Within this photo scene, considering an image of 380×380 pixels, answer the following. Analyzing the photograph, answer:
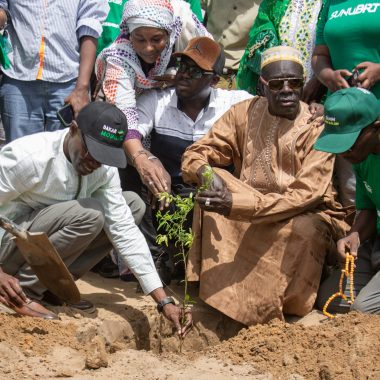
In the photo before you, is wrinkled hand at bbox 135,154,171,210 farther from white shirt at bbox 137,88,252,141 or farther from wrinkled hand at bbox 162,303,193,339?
wrinkled hand at bbox 162,303,193,339

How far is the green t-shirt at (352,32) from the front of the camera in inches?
231

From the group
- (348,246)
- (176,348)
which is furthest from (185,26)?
(176,348)

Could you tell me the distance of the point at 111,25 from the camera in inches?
285

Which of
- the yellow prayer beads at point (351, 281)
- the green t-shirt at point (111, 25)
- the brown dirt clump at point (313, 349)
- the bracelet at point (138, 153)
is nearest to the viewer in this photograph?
the brown dirt clump at point (313, 349)

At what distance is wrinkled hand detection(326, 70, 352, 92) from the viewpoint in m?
5.93

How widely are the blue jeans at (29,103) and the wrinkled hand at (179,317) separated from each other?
187 centimetres

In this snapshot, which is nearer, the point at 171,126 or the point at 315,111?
the point at 315,111

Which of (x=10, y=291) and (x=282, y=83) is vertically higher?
(x=282, y=83)

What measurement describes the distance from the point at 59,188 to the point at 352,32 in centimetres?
216

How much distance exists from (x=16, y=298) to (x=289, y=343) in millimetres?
1647

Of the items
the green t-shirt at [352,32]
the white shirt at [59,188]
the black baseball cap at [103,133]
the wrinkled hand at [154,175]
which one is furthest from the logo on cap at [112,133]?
the green t-shirt at [352,32]

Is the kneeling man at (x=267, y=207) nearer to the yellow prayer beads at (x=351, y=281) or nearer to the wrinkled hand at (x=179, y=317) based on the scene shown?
the yellow prayer beads at (x=351, y=281)

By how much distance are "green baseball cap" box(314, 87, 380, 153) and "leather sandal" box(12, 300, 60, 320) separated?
75.6 inches

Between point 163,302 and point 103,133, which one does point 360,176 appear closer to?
point 163,302
